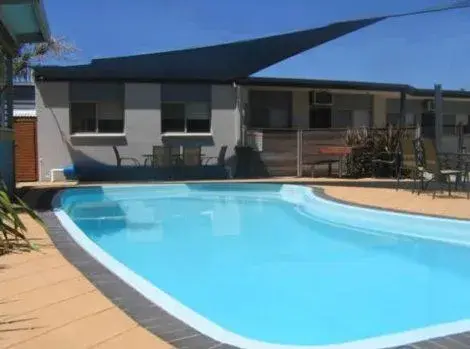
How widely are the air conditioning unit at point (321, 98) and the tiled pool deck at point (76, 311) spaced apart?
16.4 meters

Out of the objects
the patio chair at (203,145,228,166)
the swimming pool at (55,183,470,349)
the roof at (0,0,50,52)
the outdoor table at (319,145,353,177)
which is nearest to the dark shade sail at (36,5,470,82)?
the patio chair at (203,145,228,166)

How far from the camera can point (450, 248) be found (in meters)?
8.57

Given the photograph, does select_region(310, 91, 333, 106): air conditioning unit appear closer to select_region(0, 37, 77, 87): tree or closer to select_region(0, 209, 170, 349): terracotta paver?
select_region(0, 37, 77, 87): tree

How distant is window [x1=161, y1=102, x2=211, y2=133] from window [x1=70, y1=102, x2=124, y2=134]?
1.51 metres

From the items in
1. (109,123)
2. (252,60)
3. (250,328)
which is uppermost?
(252,60)

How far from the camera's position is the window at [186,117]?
19922mm

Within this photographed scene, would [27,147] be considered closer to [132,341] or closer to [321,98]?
[321,98]

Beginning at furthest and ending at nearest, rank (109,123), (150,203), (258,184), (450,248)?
(109,123) < (258,184) < (150,203) < (450,248)

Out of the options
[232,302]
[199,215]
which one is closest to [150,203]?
[199,215]

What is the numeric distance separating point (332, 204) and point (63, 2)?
12.1m

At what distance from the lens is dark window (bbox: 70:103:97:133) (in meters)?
19.2

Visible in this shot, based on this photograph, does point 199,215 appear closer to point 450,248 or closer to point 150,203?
point 150,203

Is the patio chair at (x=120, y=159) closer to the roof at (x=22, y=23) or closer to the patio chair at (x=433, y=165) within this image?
the roof at (x=22, y=23)

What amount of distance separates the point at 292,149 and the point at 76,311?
15.8 meters
